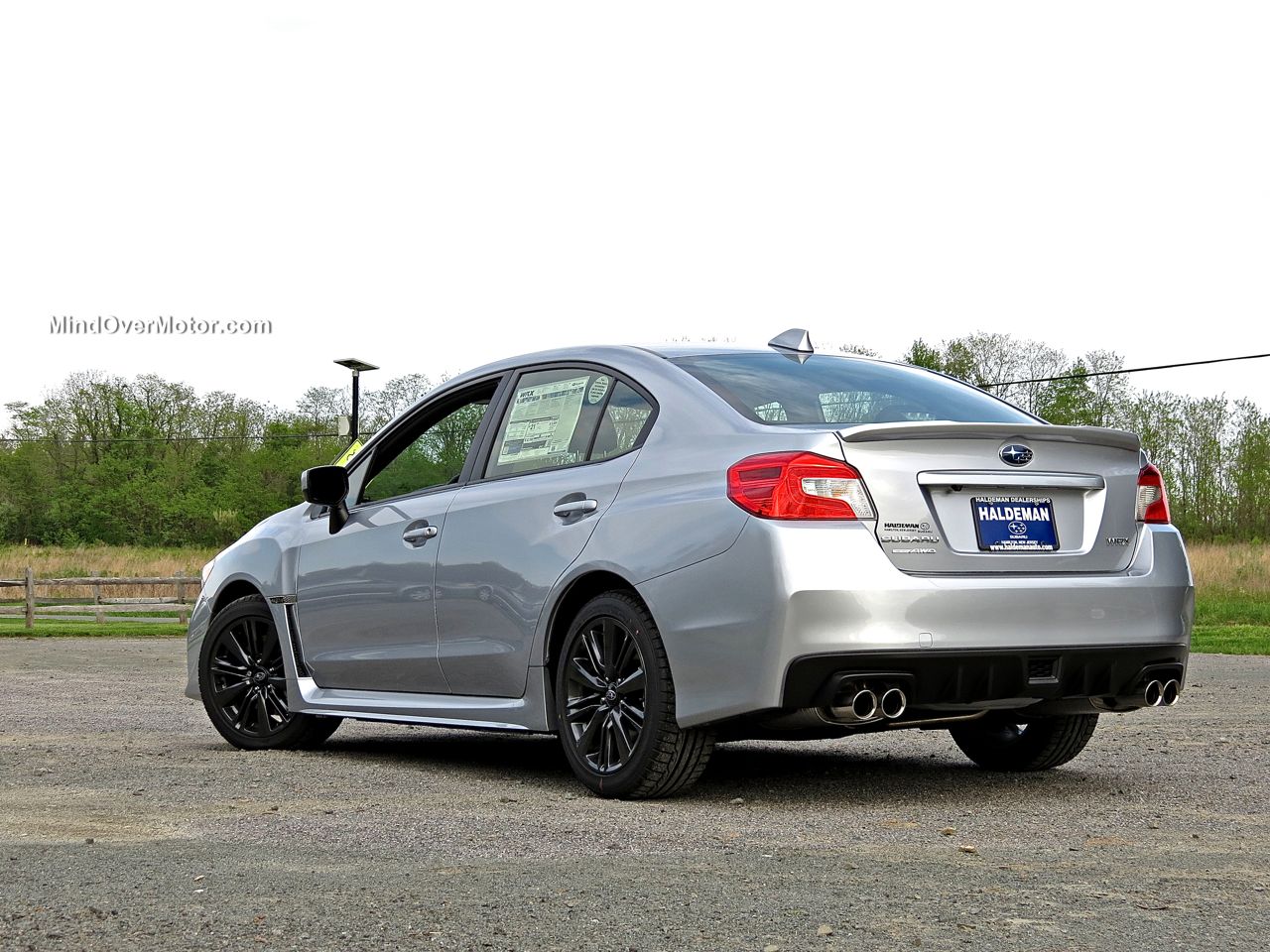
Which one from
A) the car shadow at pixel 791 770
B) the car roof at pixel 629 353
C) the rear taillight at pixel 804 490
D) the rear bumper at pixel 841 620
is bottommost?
the car shadow at pixel 791 770

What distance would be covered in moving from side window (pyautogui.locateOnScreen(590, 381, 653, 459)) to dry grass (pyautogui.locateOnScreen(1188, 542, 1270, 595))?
83.7 ft

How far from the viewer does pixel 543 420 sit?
20.5 feet

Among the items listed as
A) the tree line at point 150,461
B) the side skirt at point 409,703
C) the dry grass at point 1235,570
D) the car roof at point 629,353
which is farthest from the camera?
the tree line at point 150,461

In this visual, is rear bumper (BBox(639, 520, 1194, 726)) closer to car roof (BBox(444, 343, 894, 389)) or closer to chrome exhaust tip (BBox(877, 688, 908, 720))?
chrome exhaust tip (BBox(877, 688, 908, 720))

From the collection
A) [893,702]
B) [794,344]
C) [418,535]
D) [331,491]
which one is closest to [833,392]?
[794,344]

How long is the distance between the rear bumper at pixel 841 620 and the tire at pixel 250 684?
2782 mm

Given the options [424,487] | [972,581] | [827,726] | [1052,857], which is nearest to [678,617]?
[827,726]

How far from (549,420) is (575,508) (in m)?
0.62

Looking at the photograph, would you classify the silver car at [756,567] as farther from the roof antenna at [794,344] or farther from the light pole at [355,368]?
the light pole at [355,368]

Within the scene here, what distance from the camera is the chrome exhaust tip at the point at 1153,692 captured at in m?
5.41

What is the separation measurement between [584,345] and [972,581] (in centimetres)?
205

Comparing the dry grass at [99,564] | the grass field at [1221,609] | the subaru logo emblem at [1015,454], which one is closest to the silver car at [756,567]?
the subaru logo emblem at [1015,454]

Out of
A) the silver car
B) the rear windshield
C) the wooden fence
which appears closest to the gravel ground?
the silver car

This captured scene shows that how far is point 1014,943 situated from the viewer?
3.27m
